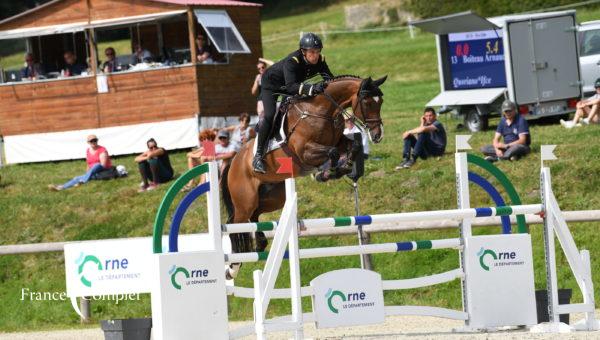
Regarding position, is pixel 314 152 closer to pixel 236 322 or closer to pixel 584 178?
pixel 236 322

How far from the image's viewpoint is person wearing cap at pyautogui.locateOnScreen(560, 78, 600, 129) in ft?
56.7


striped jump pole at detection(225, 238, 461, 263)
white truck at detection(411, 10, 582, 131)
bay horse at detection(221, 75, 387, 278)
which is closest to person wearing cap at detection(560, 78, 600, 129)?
white truck at detection(411, 10, 582, 131)

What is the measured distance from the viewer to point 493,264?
9.27 metres

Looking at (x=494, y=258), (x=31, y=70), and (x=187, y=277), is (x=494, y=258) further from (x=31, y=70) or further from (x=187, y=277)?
(x=31, y=70)

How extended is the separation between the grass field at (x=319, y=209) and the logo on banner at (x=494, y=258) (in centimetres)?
346

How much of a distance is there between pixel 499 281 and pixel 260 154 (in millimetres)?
2891

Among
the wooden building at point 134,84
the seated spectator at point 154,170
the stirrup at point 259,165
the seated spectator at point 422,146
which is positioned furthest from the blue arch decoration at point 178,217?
the wooden building at point 134,84

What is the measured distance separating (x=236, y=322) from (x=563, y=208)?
14.1 feet

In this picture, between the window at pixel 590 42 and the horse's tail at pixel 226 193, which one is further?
the window at pixel 590 42

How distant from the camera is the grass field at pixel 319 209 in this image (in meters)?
14.1

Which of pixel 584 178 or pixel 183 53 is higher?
pixel 183 53

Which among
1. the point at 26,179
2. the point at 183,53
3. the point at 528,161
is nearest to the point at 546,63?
the point at 528,161

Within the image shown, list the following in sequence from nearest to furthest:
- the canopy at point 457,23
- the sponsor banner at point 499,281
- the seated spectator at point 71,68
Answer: the sponsor banner at point 499,281
the canopy at point 457,23
the seated spectator at point 71,68

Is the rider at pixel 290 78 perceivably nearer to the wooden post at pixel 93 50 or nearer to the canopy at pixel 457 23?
the canopy at pixel 457 23
